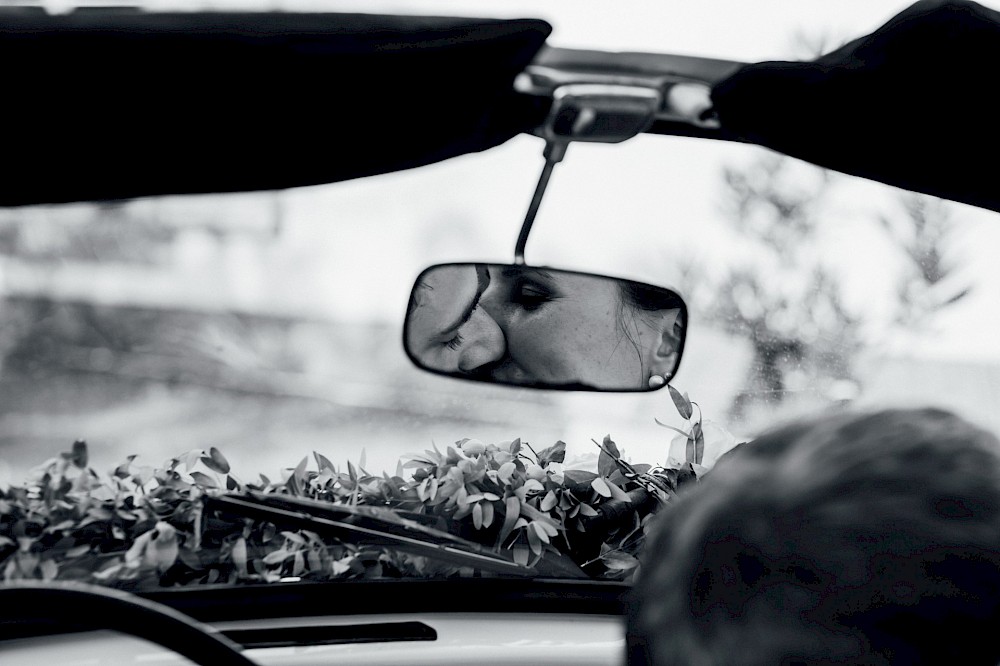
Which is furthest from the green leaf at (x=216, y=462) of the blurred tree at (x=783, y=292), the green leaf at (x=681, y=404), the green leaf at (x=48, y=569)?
the blurred tree at (x=783, y=292)

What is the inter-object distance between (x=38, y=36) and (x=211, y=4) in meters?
0.30

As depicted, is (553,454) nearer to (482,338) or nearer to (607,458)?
(607,458)

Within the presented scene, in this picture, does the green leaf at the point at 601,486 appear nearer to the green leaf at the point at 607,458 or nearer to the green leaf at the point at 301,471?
the green leaf at the point at 607,458

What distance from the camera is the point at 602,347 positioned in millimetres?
2414

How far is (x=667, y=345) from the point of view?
8.27 feet

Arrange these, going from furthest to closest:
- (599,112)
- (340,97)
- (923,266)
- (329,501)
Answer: (923,266) → (329,501) → (599,112) → (340,97)

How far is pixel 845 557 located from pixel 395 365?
7.66 feet

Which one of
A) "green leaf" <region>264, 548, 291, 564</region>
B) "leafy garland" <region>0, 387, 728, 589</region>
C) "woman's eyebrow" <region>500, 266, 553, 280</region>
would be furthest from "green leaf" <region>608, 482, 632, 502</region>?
"green leaf" <region>264, 548, 291, 564</region>

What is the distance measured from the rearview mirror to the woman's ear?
0.01 meters

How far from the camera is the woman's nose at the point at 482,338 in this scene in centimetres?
233

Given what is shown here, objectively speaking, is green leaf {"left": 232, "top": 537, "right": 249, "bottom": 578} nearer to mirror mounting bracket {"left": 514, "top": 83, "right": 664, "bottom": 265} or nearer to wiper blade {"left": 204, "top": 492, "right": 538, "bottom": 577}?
wiper blade {"left": 204, "top": 492, "right": 538, "bottom": 577}

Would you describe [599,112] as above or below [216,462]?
above

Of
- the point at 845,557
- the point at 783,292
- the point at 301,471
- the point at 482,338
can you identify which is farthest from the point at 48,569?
the point at 783,292

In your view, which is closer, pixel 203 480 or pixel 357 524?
pixel 357 524
